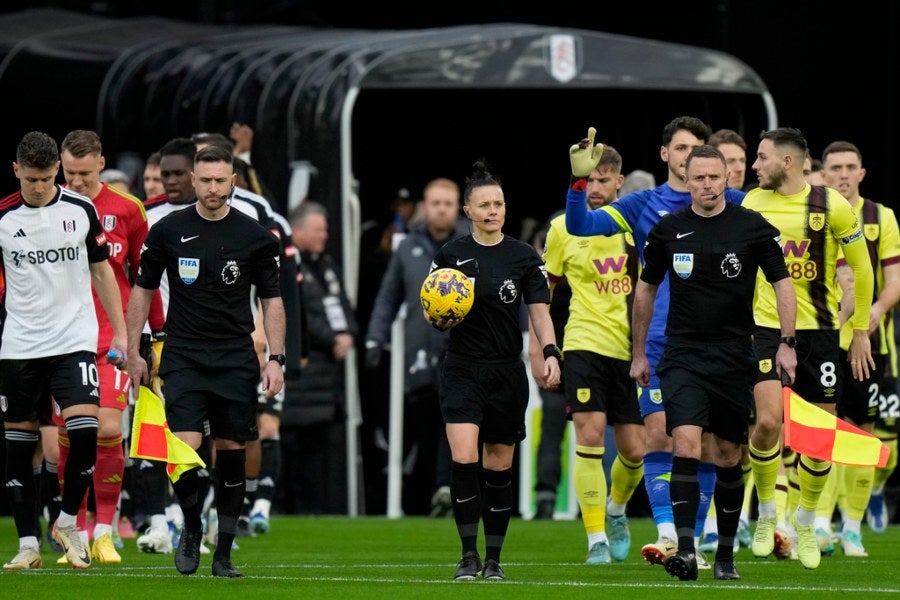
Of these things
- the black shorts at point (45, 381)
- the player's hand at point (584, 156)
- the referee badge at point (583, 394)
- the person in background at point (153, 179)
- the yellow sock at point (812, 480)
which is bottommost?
the yellow sock at point (812, 480)

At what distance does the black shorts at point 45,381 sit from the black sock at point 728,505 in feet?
11.2

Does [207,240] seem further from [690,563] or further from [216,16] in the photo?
[216,16]

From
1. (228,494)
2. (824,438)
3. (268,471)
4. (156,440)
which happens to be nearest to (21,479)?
(156,440)

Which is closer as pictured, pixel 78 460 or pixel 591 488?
pixel 78 460

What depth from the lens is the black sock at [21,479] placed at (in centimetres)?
1252

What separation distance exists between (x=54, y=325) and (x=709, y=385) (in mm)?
3557

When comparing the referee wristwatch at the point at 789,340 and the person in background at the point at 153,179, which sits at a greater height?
the person in background at the point at 153,179

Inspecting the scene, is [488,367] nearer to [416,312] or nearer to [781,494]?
[781,494]

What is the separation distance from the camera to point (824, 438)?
11.9 m

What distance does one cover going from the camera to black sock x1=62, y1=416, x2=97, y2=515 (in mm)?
12289

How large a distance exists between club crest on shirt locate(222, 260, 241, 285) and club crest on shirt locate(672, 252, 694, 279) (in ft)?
7.44

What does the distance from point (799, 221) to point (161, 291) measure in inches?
160

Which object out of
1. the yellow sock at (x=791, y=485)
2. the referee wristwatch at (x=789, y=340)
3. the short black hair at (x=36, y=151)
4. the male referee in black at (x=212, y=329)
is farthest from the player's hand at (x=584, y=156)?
the yellow sock at (x=791, y=485)

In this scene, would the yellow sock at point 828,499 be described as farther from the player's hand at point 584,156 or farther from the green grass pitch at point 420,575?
the player's hand at point 584,156
